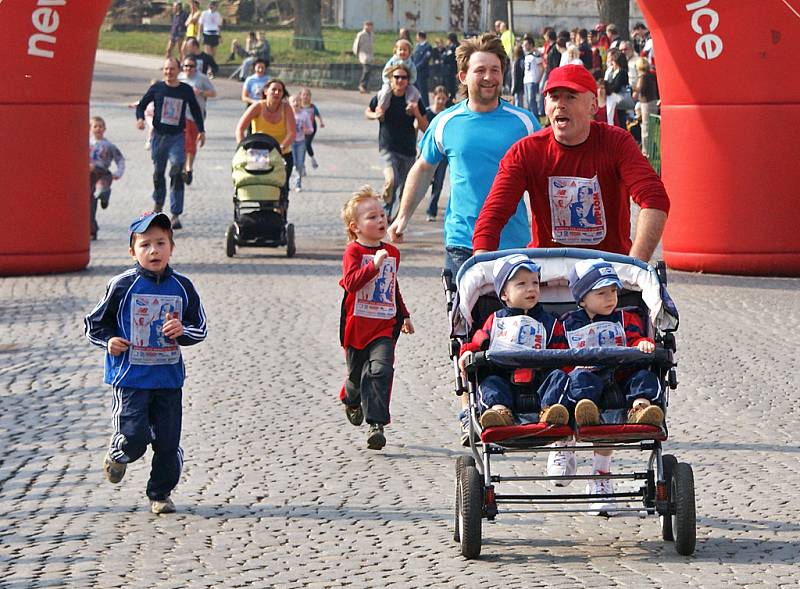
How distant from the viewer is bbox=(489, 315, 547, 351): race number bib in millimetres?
6824

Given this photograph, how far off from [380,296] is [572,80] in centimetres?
218

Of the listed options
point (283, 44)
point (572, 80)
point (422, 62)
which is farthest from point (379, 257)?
point (283, 44)

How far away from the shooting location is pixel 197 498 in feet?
25.7

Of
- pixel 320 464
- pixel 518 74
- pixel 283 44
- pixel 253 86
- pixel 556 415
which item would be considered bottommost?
pixel 320 464

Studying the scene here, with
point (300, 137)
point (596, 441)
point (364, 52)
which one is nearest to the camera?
point (596, 441)

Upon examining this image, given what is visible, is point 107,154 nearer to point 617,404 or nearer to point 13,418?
point 13,418

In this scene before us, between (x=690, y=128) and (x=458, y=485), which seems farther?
(x=690, y=128)

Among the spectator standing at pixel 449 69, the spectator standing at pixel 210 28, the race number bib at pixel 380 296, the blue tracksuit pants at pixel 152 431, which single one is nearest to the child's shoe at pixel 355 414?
the race number bib at pixel 380 296

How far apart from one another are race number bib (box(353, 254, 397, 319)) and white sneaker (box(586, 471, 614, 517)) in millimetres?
1836

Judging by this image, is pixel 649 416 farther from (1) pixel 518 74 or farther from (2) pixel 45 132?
(1) pixel 518 74

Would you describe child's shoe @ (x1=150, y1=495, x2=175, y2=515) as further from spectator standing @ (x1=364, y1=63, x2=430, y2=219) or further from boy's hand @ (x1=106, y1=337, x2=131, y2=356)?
spectator standing @ (x1=364, y1=63, x2=430, y2=219)

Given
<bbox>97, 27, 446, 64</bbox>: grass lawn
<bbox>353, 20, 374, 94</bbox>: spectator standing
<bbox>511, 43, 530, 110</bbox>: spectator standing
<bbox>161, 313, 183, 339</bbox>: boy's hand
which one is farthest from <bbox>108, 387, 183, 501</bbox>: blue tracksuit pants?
<bbox>97, 27, 446, 64</bbox>: grass lawn

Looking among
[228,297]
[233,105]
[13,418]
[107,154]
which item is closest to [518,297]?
[13,418]

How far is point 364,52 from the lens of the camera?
46.4m
